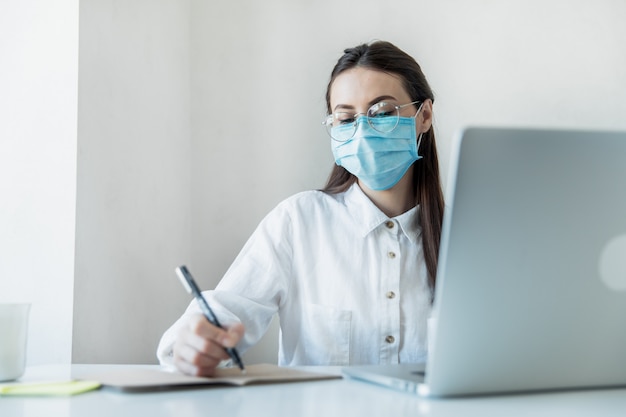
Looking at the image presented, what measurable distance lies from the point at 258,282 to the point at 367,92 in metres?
0.56

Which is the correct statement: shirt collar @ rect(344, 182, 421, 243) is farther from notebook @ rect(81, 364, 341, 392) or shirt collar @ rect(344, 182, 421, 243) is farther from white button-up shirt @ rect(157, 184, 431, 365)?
notebook @ rect(81, 364, 341, 392)

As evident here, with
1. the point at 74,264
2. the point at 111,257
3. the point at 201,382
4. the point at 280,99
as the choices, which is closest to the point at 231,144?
the point at 280,99

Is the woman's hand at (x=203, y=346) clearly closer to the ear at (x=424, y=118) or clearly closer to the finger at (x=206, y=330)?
the finger at (x=206, y=330)

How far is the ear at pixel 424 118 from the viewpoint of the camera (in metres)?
1.82

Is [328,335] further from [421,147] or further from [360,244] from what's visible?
[421,147]

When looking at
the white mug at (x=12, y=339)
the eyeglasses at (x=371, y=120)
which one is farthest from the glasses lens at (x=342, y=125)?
the white mug at (x=12, y=339)

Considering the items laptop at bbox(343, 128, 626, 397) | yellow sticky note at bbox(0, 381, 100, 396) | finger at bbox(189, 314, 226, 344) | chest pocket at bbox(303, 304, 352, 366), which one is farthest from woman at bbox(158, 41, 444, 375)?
laptop at bbox(343, 128, 626, 397)

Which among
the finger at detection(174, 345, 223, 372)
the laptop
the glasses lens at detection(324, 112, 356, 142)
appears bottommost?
the finger at detection(174, 345, 223, 372)

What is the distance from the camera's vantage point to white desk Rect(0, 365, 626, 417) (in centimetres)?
66

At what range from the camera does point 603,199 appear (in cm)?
65

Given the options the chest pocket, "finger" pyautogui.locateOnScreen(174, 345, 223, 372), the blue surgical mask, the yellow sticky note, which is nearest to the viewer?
the yellow sticky note

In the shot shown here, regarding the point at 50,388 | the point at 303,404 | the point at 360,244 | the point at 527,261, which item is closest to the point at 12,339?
the point at 50,388

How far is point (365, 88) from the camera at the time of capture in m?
1.76

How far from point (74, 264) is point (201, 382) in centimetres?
108
